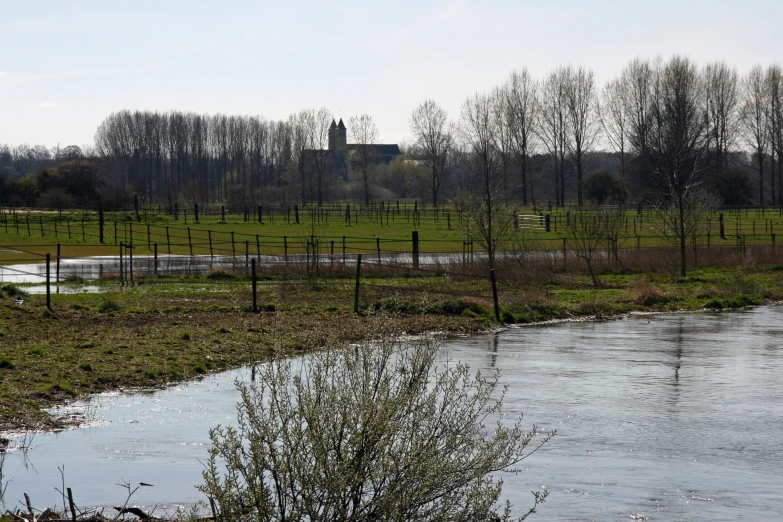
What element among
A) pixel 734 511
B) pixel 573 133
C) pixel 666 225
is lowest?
pixel 734 511

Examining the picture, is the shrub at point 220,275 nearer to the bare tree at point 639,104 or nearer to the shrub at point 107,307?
the shrub at point 107,307

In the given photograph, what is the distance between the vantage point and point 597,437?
442 inches

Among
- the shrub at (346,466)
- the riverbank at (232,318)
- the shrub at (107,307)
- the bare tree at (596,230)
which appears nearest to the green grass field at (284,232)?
the bare tree at (596,230)

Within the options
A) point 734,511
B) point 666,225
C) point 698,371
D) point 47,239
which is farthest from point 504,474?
point 47,239

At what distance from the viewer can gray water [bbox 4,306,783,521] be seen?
8.71 m

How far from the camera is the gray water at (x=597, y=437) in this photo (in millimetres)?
8711

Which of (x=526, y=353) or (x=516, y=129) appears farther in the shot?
(x=516, y=129)

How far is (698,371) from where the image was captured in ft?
52.8

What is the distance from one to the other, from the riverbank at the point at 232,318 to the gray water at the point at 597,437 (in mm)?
902

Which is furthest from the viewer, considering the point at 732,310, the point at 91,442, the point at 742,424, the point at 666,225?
the point at 666,225

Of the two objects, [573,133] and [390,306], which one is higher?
[573,133]

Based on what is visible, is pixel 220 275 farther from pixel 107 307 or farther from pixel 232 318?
pixel 232 318

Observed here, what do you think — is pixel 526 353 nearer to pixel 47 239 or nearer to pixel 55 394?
pixel 55 394

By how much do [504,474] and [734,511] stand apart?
7.82 ft
